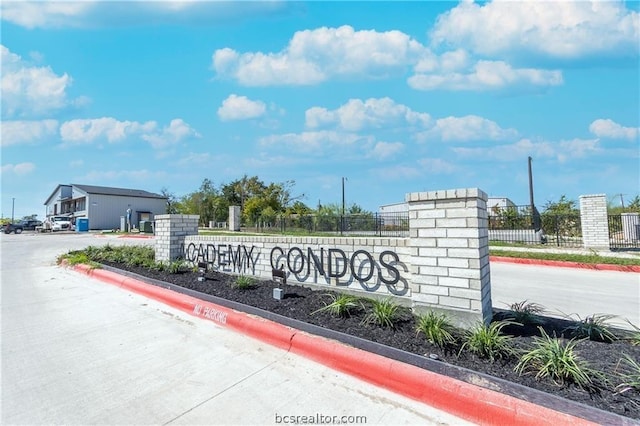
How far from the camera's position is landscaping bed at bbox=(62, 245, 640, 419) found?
2314 millimetres

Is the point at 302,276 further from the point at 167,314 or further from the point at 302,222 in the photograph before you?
the point at 302,222

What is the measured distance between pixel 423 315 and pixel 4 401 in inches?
156

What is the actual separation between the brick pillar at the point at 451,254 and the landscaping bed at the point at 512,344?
0.87ft

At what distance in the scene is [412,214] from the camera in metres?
3.96

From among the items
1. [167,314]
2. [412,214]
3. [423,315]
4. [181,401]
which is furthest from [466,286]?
[167,314]

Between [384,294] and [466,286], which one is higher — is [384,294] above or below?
below

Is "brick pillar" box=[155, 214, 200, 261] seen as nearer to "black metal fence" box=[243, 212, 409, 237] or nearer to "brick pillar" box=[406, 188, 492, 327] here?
"brick pillar" box=[406, 188, 492, 327]

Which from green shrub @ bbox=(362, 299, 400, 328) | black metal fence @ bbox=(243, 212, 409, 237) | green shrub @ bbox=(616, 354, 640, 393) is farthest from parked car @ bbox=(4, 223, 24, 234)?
green shrub @ bbox=(616, 354, 640, 393)

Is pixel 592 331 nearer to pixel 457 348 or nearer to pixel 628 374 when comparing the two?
pixel 628 374

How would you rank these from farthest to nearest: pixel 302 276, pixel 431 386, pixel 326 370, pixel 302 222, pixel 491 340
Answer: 1. pixel 302 222
2. pixel 302 276
3. pixel 326 370
4. pixel 491 340
5. pixel 431 386

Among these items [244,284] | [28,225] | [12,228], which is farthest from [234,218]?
[28,225]

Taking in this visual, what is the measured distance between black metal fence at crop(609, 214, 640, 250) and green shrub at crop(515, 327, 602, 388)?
1836cm

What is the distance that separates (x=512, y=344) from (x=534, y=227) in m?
17.3

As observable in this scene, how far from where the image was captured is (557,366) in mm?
2496
